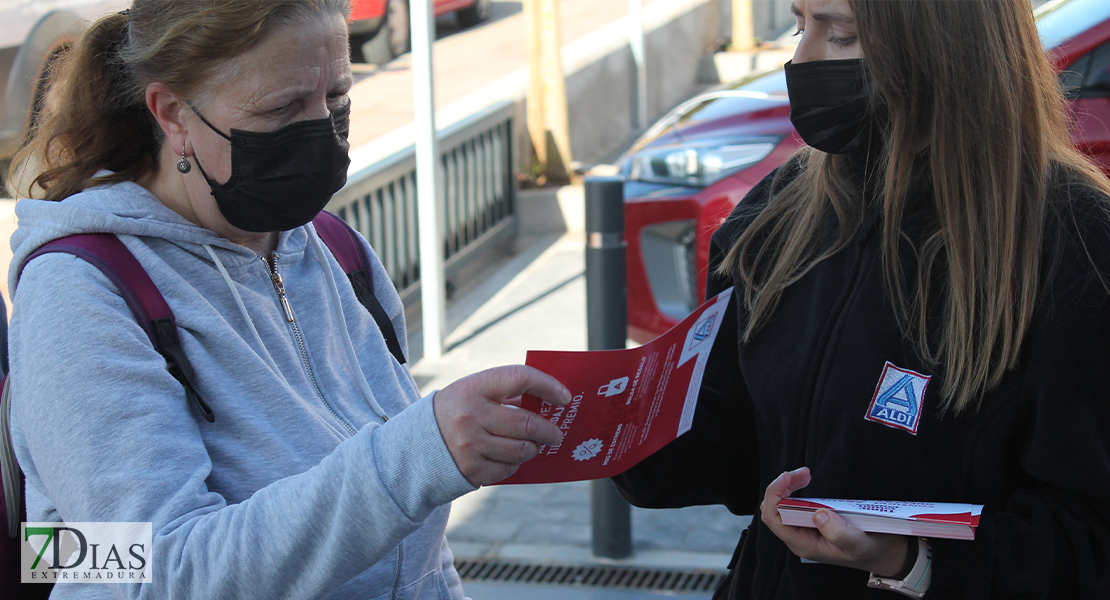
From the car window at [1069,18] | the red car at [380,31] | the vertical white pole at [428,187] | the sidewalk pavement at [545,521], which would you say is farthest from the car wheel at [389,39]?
the car window at [1069,18]

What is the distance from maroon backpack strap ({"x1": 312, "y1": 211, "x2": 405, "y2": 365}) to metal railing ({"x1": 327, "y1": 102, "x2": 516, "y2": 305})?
3168 mm

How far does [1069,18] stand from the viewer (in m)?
4.21

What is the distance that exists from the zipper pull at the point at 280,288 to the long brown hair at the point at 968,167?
3.26 feet

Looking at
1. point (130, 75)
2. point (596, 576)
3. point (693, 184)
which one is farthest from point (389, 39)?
point (130, 75)

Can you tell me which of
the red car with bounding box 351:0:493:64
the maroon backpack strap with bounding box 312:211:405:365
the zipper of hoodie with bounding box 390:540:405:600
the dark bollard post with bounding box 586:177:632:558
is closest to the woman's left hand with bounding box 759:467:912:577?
the zipper of hoodie with bounding box 390:540:405:600

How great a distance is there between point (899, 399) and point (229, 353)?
104 centimetres

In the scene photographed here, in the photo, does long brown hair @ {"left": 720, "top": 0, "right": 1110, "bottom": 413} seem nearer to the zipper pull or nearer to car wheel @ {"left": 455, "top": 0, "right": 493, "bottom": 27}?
the zipper pull

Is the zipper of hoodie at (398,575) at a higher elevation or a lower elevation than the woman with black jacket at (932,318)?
lower

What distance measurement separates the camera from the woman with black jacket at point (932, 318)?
4.97ft

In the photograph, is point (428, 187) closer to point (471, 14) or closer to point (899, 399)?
point (899, 399)

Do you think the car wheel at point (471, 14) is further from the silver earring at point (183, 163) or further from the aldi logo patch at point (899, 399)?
the aldi logo patch at point (899, 399)

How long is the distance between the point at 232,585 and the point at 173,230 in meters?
0.57

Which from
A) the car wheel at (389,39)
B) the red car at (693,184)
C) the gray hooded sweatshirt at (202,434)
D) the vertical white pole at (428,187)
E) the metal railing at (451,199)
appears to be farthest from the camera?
the car wheel at (389,39)

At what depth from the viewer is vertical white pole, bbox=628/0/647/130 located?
34.2 ft
